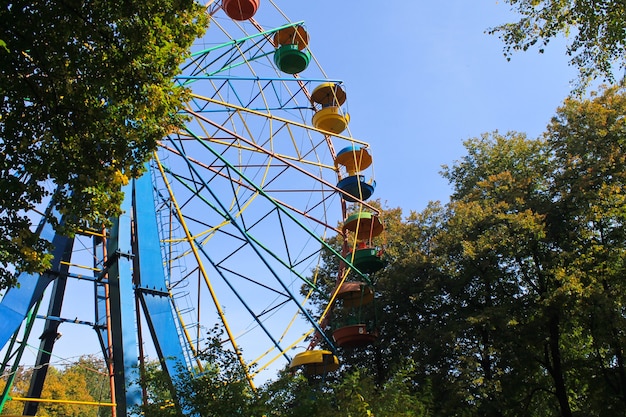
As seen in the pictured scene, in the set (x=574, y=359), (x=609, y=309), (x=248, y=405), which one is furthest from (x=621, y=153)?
(x=248, y=405)

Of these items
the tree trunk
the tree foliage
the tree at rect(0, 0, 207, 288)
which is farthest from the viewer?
the tree foliage

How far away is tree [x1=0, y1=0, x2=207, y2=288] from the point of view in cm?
748

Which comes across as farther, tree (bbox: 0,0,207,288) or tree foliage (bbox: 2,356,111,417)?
tree foliage (bbox: 2,356,111,417)

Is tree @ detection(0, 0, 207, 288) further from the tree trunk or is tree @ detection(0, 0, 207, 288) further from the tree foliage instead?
the tree foliage

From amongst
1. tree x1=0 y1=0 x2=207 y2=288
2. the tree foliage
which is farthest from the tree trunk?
the tree foliage

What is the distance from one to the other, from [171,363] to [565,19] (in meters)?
9.35

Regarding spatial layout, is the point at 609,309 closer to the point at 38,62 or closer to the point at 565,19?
the point at 565,19

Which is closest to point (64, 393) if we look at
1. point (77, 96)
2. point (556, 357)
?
point (556, 357)

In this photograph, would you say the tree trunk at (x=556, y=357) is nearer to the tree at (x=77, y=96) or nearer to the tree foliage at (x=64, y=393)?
the tree at (x=77, y=96)

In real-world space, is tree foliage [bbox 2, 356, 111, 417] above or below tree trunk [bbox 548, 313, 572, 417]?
above

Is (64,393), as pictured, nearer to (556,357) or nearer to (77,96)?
(556,357)

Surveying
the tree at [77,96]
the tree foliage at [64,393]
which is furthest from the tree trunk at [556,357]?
the tree foliage at [64,393]

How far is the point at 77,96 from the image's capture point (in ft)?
25.4

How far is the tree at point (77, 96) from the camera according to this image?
7484 mm
